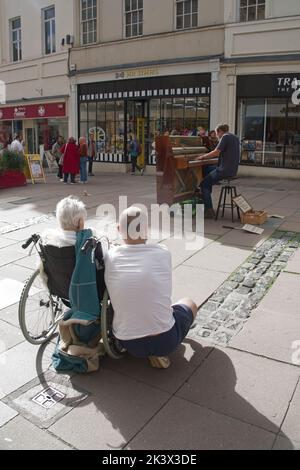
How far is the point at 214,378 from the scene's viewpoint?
3.18m

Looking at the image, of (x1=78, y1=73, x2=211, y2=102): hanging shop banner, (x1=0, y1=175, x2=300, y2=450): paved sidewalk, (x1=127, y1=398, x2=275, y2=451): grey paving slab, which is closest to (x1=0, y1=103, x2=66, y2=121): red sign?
(x1=78, y1=73, x2=211, y2=102): hanging shop banner

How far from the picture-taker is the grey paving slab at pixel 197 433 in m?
2.51

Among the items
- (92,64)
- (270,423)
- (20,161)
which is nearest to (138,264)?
(270,423)

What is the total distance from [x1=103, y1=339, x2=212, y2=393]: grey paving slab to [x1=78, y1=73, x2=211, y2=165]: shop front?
13713 millimetres

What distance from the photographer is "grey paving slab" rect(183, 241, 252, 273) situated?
18.2 feet

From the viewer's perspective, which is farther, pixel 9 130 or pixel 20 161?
pixel 9 130

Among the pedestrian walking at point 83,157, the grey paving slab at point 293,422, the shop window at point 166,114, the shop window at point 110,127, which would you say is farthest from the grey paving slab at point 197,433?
the shop window at point 110,127

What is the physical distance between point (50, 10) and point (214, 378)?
22188 mm

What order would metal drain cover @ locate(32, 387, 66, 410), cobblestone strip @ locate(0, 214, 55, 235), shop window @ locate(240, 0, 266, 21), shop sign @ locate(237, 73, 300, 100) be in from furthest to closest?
1. shop window @ locate(240, 0, 266, 21)
2. shop sign @ locate(237, 73, 300, 100)
3. cobblestone strip @ locate(0, 214, 55, 235)
4. metal drain cover @ locate(32, 387, 66, 410)

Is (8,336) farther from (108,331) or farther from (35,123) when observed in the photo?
(35,123)

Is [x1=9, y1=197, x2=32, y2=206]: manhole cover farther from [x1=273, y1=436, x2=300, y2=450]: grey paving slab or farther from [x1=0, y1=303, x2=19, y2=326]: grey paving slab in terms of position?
[x1=273, y1=436, x2=300, y2=450]: grey paving slab

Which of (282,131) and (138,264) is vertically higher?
(282,131)
